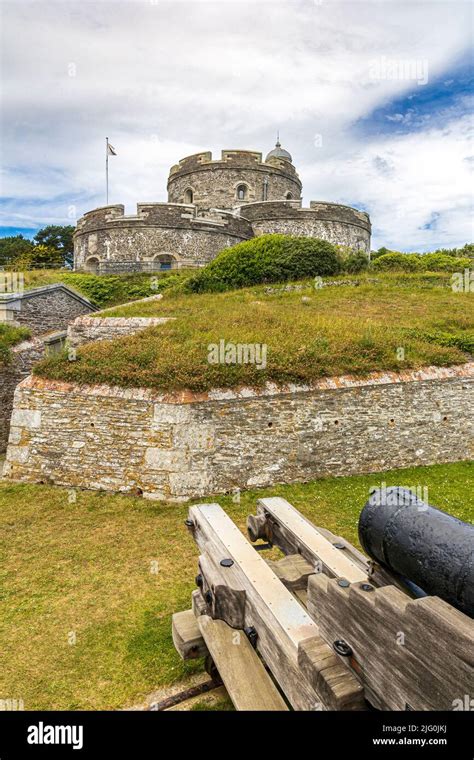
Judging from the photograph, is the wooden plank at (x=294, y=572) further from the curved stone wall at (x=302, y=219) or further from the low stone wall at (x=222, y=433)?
the curved stone wall at (x=302, y=219)

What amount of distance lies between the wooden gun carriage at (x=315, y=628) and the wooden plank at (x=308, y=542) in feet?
0.04

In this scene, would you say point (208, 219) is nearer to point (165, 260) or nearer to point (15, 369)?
point (165, 260)

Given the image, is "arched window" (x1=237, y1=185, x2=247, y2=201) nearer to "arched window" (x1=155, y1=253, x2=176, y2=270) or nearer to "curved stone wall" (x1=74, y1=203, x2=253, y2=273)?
"curved stone wall" (x1=74, y1=203, x2=253, y2=273)

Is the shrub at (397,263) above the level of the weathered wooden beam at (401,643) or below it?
above

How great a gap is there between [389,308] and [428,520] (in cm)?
1349

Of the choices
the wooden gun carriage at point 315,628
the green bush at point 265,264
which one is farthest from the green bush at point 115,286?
the wooden gun carriage at point 315,628

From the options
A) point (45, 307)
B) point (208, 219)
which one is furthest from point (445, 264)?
point (45, 307)

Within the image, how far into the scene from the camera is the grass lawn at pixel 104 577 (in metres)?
4.27

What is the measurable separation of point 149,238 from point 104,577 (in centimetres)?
2006

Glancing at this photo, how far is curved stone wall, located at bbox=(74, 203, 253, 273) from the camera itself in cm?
2309

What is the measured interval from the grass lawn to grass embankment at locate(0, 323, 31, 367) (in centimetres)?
514

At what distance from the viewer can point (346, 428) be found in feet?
29.5

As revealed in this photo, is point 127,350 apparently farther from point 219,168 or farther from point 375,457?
point 219,168

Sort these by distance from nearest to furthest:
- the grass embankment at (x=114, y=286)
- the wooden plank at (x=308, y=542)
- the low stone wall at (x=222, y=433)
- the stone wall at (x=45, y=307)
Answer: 1. the wooden plank at (x=308, y=542)
2. the low stone wall at (x=222, y=433)
3. the stone wall at (x=45, y=307)
4. the grass embankment at (x=114, y=286)
